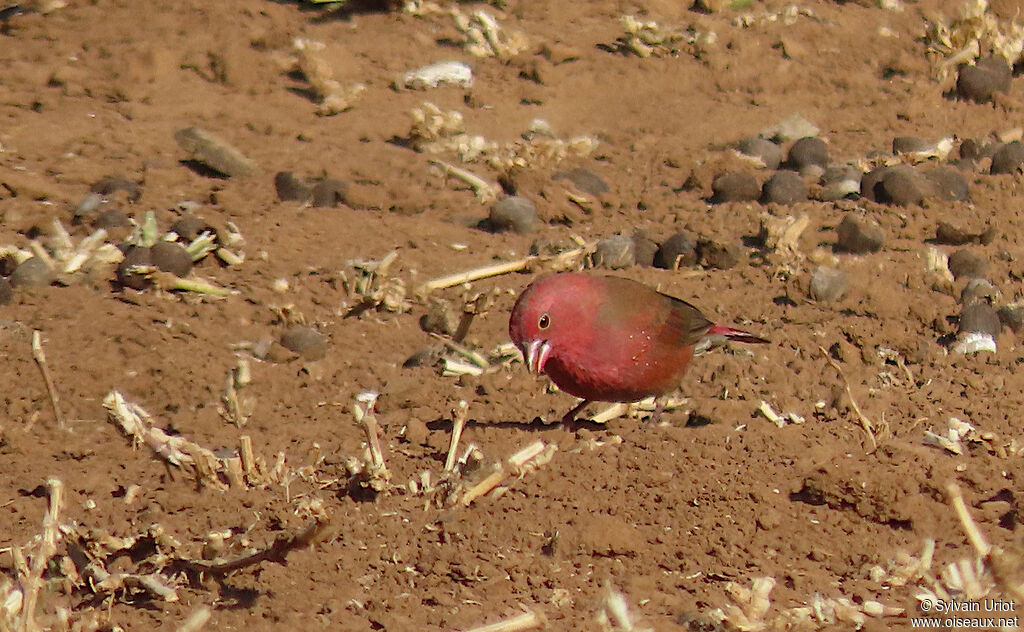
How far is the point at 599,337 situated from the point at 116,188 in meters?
2.96

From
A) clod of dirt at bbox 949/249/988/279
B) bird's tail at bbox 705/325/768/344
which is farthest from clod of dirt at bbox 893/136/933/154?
bird's tail at bbox 705/325/768/344

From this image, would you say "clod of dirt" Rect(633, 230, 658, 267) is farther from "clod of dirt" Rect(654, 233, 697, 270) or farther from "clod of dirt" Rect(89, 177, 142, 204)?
"clod of dirt" Rect(89, 177, 142, 204)

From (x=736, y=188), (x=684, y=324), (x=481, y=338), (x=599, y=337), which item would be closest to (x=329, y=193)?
(x=481, y=338)

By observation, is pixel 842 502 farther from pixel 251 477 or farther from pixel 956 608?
pixel 251 477

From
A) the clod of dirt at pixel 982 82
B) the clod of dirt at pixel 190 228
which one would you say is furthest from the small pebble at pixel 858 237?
the clod of dirt at pixel 190 228

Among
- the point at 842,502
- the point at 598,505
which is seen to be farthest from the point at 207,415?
the point at 842,502

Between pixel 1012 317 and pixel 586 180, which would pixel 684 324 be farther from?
pixel 586 180

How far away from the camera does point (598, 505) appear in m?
3.95

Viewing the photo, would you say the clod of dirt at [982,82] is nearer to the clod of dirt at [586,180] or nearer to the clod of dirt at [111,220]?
the clod of dirt at [586,180]

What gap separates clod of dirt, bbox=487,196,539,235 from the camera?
6.19 m

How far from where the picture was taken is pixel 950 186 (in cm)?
636

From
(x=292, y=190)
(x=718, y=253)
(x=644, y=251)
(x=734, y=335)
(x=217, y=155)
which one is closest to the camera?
(x=734, y=335)

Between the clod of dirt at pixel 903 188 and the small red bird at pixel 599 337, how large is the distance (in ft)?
6.91

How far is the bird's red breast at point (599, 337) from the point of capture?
167 inches
